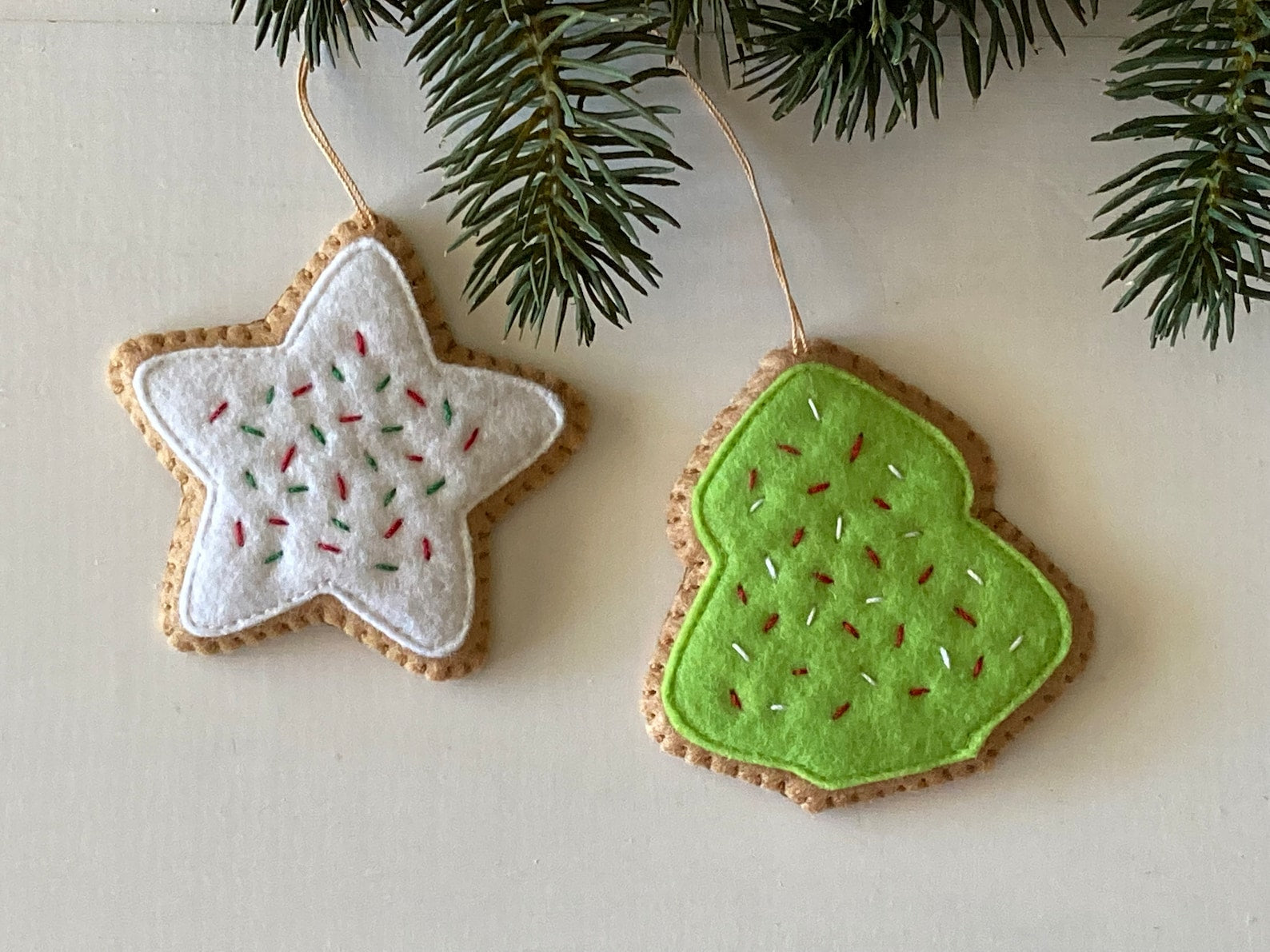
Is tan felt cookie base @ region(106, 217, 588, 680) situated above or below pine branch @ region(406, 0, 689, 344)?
below

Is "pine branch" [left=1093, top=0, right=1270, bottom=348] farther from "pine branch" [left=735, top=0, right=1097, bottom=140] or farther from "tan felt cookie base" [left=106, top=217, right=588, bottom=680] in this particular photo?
"tan felt cookie base" [left=106, top=217, right=588, bottom=680]

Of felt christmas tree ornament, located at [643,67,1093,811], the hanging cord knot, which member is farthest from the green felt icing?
the hanging cord knot

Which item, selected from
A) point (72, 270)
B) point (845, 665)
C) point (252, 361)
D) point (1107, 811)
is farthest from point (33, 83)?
point (1107, 811)

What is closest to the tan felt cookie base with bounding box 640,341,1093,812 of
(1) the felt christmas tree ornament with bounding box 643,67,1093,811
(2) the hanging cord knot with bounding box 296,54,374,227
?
(1) the felt christmas tree ornament with bounding box 643,67,1093,811

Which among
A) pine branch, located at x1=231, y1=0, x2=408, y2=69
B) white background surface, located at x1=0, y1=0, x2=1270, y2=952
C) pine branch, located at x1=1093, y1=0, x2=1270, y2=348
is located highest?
pine branch, located at x1=231, y1=0, x2=408, y2=69

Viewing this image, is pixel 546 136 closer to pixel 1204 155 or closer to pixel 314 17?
pixel 314 17

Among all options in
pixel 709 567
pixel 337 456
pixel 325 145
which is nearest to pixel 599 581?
pixel 709 567

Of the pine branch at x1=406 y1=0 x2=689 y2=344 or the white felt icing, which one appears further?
the white felt icing

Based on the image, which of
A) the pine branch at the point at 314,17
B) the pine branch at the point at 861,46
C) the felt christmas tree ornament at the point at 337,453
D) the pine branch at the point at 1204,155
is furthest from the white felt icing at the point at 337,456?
the pine branch at the point at 1204,155
